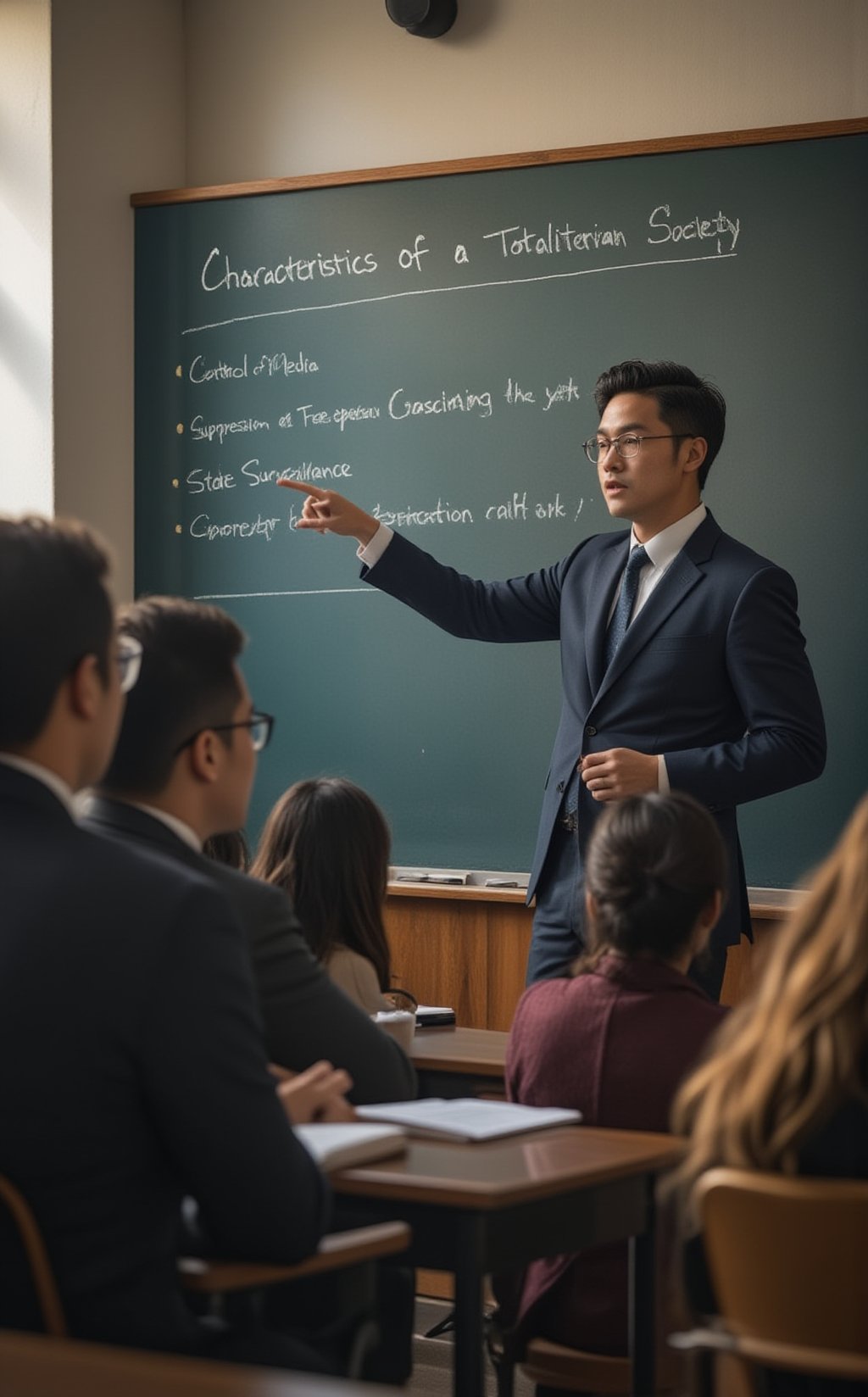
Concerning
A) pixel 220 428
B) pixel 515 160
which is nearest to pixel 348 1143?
pixel 515 160

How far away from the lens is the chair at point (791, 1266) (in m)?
1.41

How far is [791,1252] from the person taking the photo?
1438 millimetres

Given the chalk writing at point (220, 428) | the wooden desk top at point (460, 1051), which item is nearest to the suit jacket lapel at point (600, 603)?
the wooden desk top at point (460, 1051)

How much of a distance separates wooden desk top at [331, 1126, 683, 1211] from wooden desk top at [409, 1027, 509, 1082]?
507 mm

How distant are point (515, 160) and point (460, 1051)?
2.59 m

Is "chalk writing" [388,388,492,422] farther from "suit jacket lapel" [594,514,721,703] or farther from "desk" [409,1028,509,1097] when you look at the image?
"desk" [409,1028,509,1097]

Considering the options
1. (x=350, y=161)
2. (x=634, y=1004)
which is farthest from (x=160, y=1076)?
(x=350, y=161)

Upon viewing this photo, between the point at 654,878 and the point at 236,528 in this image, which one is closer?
the point at 654,878

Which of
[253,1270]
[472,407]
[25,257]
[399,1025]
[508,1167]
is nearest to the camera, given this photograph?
[253,1270]

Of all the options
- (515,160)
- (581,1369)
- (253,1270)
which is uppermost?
(515,160)

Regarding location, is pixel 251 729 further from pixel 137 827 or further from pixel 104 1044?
pixel 104 1044

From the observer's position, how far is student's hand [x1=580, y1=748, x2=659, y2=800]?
10.4 ft

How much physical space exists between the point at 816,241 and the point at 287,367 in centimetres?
153

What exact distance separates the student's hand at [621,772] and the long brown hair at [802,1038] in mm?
1637
